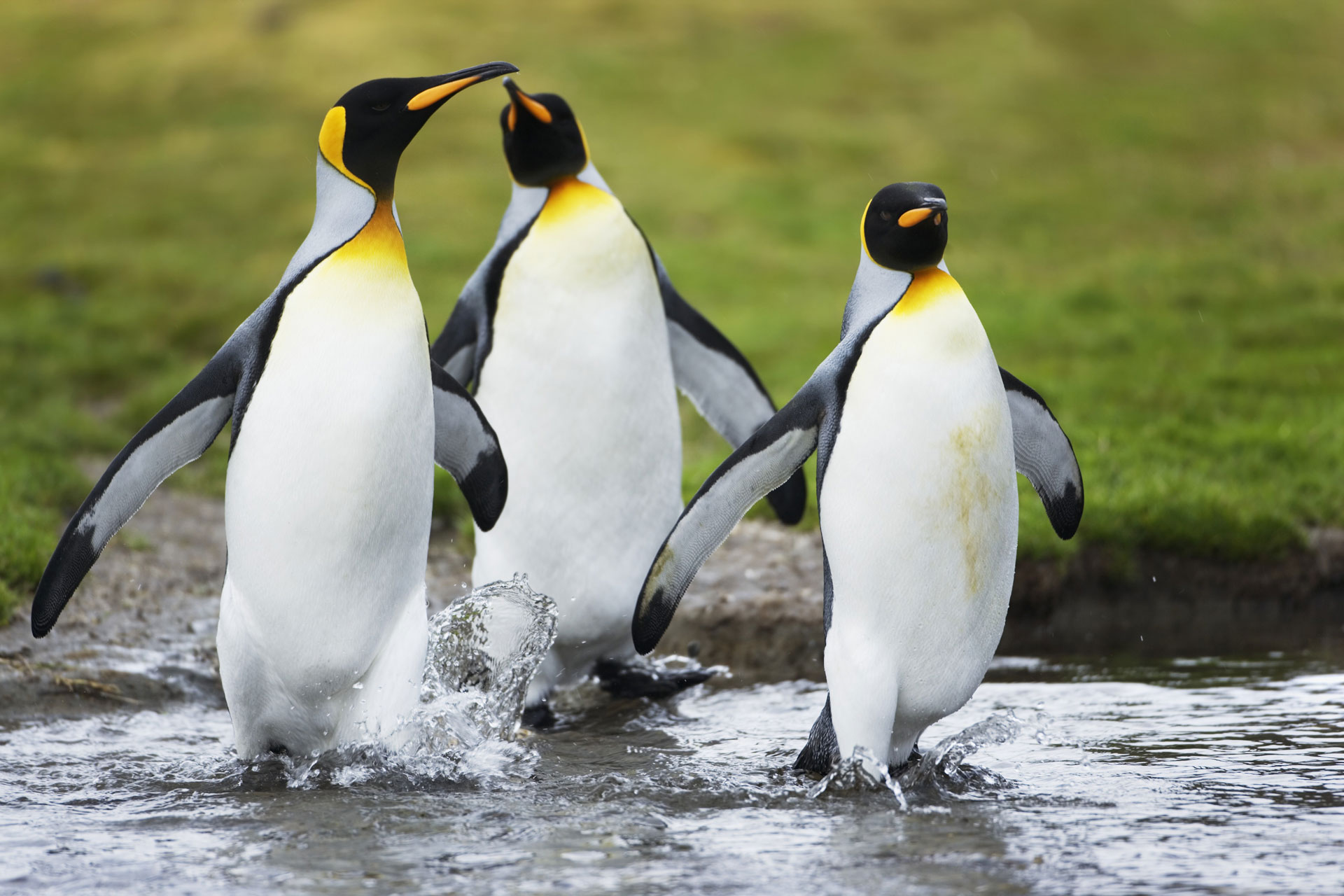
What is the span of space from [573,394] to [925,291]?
124 centimetres

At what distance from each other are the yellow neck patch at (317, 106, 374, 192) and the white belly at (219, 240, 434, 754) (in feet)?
0.84

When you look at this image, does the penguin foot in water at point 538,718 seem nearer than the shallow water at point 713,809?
No

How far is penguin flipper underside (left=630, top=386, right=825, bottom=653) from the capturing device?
3566 millimetres

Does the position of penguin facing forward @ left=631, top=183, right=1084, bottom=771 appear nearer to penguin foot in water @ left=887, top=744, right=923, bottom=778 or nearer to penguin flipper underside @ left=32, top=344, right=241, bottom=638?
penguin foot in water @ left=887, top=744, right=923, bottom=778

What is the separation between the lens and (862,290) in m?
3.61

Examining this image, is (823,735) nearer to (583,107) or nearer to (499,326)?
(499,326)

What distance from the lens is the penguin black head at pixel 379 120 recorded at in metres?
3.56

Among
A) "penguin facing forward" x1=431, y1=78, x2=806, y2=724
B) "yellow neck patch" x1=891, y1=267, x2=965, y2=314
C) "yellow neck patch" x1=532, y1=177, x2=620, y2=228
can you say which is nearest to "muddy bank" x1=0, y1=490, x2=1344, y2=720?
"penguin facing forward" x1=431, y1=78, x2=806, y2=724

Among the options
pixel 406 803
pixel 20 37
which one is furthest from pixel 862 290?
pixel 20 37

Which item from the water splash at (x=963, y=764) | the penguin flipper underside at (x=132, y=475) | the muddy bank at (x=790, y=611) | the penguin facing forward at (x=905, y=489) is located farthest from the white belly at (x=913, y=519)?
the penguin flipper underside at (x=132, y=475)

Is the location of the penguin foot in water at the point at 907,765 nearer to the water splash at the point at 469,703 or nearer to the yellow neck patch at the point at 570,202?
the water splash at the point at 469,703

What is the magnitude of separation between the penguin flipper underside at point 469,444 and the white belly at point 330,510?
39 cm

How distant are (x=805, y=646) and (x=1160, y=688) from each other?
1236mm

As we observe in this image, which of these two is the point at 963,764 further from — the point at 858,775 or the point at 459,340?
the point at 459,340
